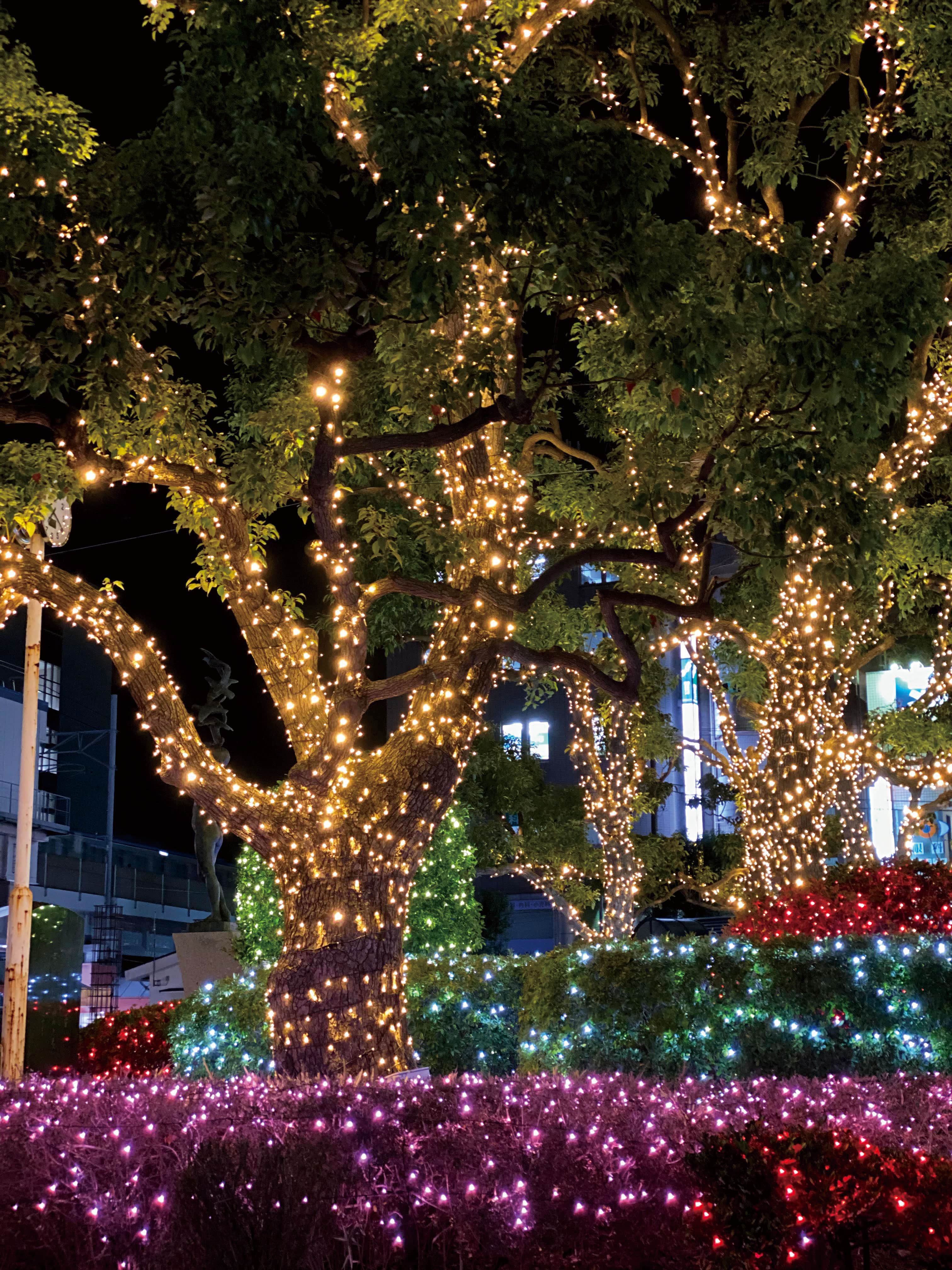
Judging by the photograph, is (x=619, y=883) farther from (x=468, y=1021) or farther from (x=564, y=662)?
(x=564, y=662)

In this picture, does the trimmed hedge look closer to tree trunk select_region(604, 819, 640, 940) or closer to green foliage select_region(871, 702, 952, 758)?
tree trunk select_region(604, 819, 640, 940)

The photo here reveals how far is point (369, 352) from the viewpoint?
33.9 feet

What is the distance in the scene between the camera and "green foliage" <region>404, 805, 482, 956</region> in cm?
1934

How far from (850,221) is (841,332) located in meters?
8.88

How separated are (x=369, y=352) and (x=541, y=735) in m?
37.2

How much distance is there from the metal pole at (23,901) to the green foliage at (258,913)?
5.16 metres

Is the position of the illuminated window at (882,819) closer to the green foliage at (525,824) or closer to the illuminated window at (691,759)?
the illuminated window at (691,759)

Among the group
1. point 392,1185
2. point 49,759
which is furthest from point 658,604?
point 49,759

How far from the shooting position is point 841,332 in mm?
9078

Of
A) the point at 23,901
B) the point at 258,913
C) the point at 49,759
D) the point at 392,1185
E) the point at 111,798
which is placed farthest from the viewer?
A: the point at 49,759

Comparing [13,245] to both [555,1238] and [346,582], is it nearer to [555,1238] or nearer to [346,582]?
[346,582]

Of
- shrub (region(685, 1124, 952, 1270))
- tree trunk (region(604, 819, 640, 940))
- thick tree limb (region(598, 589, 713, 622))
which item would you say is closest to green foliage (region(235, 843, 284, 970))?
tree trunk (region(604, 819, 640, 940))

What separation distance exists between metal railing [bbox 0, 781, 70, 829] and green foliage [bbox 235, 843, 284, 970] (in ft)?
85.8

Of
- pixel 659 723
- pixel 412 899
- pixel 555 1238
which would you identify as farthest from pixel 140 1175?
pixel 659 723
